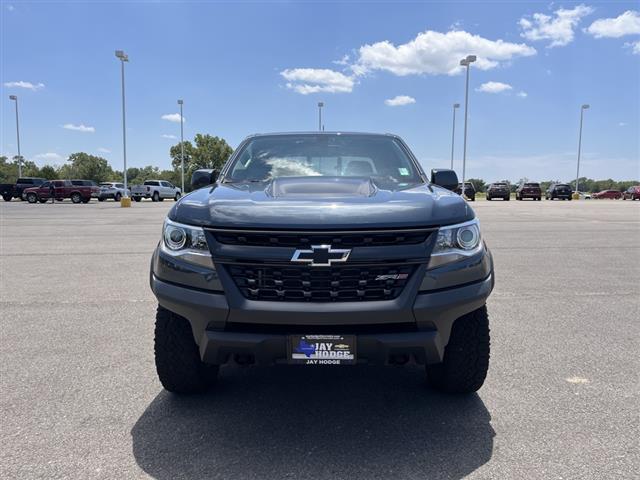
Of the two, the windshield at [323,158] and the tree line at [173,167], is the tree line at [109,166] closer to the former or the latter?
the tree line at [173,167]

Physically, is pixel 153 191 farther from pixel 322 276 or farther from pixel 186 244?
pixel 322 276

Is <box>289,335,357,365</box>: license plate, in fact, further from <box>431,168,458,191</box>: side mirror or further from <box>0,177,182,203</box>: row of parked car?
<box>0,177,182,203</box>: row of parked car

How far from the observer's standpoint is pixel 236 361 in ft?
8.78

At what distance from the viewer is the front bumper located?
8.30ft

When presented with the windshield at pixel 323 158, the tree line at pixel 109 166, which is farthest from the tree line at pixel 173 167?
the windshield at pixel 323 158

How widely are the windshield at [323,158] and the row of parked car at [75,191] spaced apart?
3253 centimetres

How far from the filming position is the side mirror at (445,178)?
398 cm

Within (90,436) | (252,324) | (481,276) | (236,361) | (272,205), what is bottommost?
(90,436)

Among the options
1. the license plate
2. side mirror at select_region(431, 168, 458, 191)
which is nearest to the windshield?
side mirror at select_region(431, 168, 458, 191)

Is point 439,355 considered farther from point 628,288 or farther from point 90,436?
point 628,288

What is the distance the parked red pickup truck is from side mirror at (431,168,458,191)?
122 feet

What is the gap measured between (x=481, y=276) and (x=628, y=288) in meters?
5.05

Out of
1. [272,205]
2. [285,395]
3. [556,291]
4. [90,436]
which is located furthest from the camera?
[556,291]

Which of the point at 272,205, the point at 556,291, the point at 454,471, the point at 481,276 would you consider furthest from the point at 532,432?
the point at 556,291
